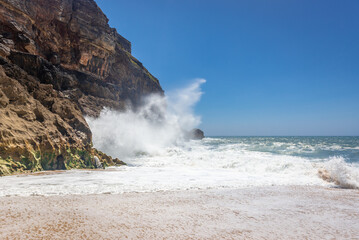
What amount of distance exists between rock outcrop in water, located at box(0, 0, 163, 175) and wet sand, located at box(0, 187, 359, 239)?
4823mm

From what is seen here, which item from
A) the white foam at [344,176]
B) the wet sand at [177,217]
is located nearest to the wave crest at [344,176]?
the white foam at [344,176]

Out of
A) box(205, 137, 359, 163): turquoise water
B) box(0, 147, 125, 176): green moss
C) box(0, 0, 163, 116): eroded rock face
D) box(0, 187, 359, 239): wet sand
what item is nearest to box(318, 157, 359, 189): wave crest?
box(0, 187, 359, 239): wet sand

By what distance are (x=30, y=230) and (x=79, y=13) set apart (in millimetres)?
24909

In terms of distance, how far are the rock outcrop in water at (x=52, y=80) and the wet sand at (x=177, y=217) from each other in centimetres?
482

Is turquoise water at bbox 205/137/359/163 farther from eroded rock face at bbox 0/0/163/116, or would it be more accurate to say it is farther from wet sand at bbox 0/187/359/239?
eroded rock face at bbox 0/0/163/116

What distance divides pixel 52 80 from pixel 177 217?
13695mm

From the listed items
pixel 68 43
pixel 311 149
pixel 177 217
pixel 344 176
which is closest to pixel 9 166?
pixel 177 217

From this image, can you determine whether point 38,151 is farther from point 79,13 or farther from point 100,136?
point 79,13

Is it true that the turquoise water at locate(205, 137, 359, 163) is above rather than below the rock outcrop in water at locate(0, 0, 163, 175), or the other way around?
below

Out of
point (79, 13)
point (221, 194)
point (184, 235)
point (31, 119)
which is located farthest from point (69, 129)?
point (79, 13)

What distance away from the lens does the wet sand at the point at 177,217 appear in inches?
109

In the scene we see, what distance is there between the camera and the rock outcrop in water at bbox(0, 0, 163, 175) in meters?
8.32

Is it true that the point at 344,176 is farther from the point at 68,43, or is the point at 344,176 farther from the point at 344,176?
the point at 68,43

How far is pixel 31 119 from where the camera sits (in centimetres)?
908
